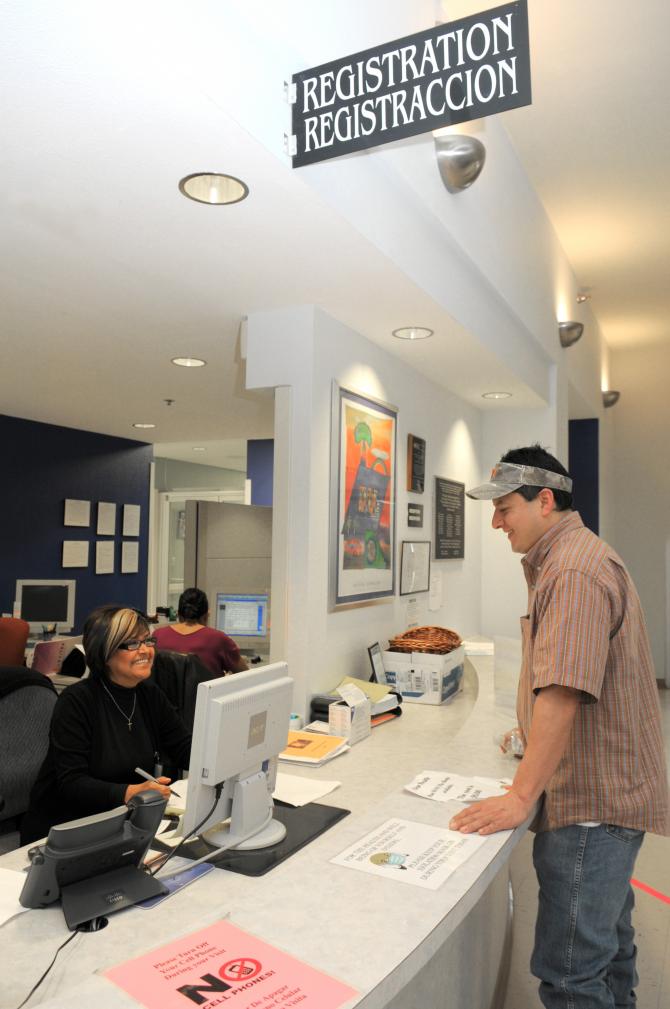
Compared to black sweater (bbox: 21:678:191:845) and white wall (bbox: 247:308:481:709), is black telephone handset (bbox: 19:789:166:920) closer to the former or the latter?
black sweater (bbox: 21:678:191:845)

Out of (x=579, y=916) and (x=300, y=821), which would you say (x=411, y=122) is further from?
(x=579, y=916)

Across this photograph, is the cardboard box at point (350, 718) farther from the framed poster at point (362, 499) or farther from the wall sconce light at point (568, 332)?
the wall sconce light at point (568, 332)

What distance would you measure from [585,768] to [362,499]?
1.82m

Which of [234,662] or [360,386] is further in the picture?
[234,662]

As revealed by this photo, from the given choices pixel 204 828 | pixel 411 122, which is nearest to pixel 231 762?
pixel 204 828

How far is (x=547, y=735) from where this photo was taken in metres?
1.77

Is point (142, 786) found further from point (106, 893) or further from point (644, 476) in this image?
point (644, 476)

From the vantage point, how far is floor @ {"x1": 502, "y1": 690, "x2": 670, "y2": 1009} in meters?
2.72

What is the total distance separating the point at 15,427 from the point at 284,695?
5200 millimetres

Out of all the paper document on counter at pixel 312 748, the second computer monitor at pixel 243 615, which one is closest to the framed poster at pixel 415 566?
the second computer monitor at pixel 243 615

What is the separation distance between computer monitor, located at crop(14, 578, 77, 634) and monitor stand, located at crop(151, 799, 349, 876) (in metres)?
4.85

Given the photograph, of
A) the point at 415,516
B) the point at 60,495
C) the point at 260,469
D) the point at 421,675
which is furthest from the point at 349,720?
the point at 260,469

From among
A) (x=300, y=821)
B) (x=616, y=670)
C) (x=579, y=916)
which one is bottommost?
(x=579, y=916)

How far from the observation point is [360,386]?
3.53 metres
